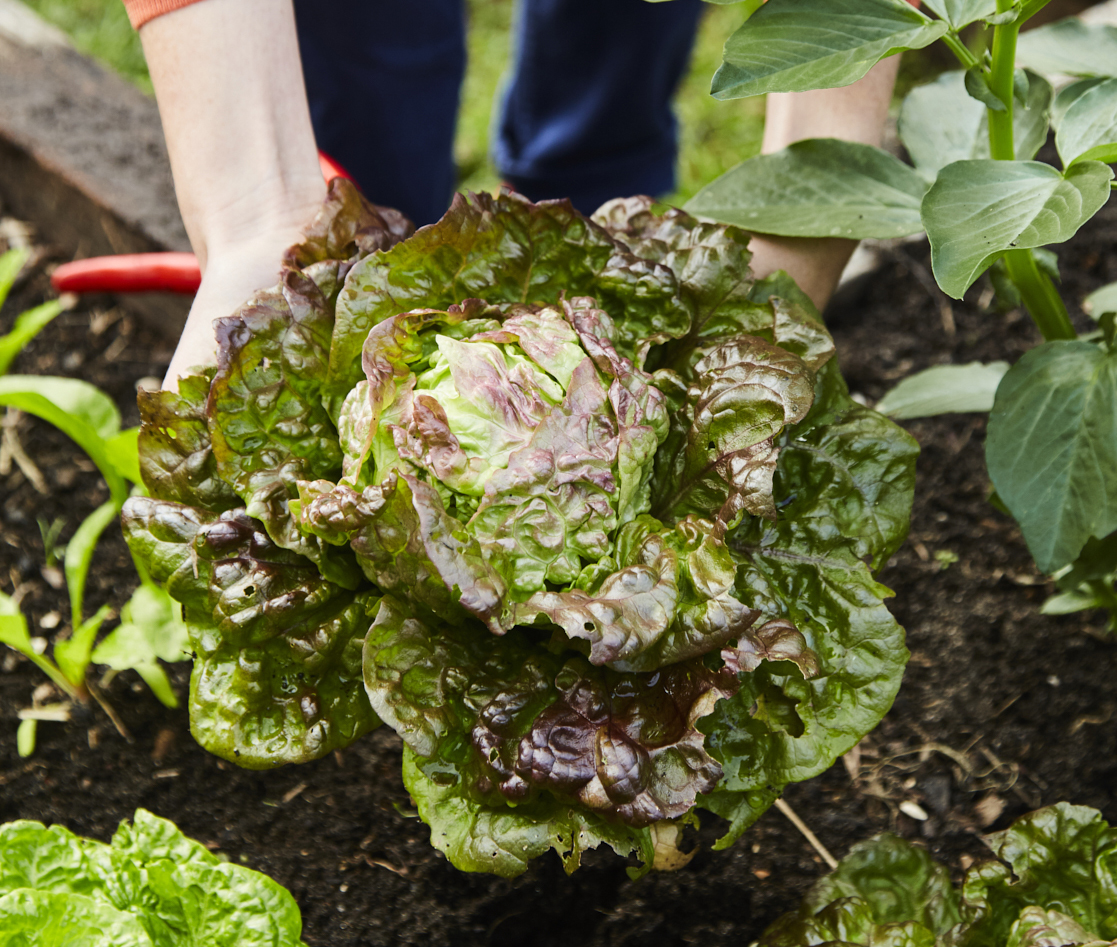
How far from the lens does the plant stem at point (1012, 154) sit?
1.22 metres

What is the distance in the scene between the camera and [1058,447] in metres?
1.38

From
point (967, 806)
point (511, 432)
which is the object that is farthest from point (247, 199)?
point (967, 806)

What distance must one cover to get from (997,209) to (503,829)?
0.94 m

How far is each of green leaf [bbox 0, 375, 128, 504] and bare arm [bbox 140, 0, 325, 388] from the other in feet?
1.15

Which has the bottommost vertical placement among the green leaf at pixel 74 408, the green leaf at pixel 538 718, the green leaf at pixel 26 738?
the green leaf at pixel 26 738

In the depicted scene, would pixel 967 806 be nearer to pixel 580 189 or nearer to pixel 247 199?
pixel 247 199

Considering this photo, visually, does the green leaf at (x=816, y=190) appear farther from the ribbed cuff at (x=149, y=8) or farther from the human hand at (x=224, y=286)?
the ribbed cuff at (x=149, y=8)

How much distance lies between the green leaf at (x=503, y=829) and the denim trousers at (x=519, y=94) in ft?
6.56

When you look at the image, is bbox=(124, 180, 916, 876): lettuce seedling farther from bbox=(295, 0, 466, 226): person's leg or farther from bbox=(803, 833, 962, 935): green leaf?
bbox=(295, 0, 466, 226): person's leg

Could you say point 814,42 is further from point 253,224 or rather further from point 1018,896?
point 1018,896

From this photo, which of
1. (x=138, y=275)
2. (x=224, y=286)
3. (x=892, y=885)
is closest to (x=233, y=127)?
(x=224, y=286)

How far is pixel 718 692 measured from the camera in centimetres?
118

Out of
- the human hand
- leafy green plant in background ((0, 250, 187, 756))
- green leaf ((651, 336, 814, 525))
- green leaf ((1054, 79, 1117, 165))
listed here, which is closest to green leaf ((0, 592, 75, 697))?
leafy green plant in background ((0, 250, 187, 756))

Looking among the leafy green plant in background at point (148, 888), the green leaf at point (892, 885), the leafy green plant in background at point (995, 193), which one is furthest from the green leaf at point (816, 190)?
the leafy green plant in background at point (148, 888)
